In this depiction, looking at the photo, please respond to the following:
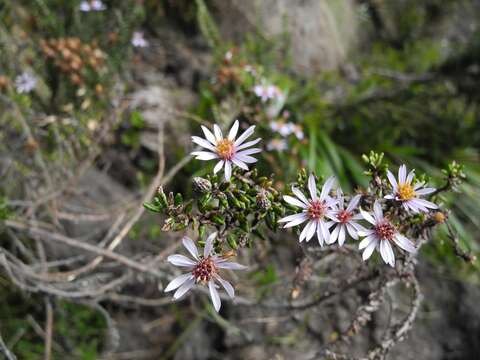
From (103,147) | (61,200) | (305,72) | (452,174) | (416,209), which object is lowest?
(416,209)

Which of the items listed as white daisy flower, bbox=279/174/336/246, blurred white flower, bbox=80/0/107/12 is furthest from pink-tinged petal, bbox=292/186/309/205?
blurred white flower, bbox=80/0/107/12

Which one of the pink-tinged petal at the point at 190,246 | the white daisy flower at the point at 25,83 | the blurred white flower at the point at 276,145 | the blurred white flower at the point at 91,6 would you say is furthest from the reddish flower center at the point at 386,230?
the blurred white flower at the point at 91,6

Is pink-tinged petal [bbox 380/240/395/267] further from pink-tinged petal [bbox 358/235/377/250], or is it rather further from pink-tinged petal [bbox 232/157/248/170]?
pink-tinged petal [bbox 232/157/248/170]

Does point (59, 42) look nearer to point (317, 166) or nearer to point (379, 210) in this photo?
point (317, 166)

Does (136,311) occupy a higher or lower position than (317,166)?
lower

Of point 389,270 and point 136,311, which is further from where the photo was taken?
point 136,311

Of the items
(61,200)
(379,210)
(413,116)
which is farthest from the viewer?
(413,116)

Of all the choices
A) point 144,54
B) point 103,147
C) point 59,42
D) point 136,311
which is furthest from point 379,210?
point 144,54
